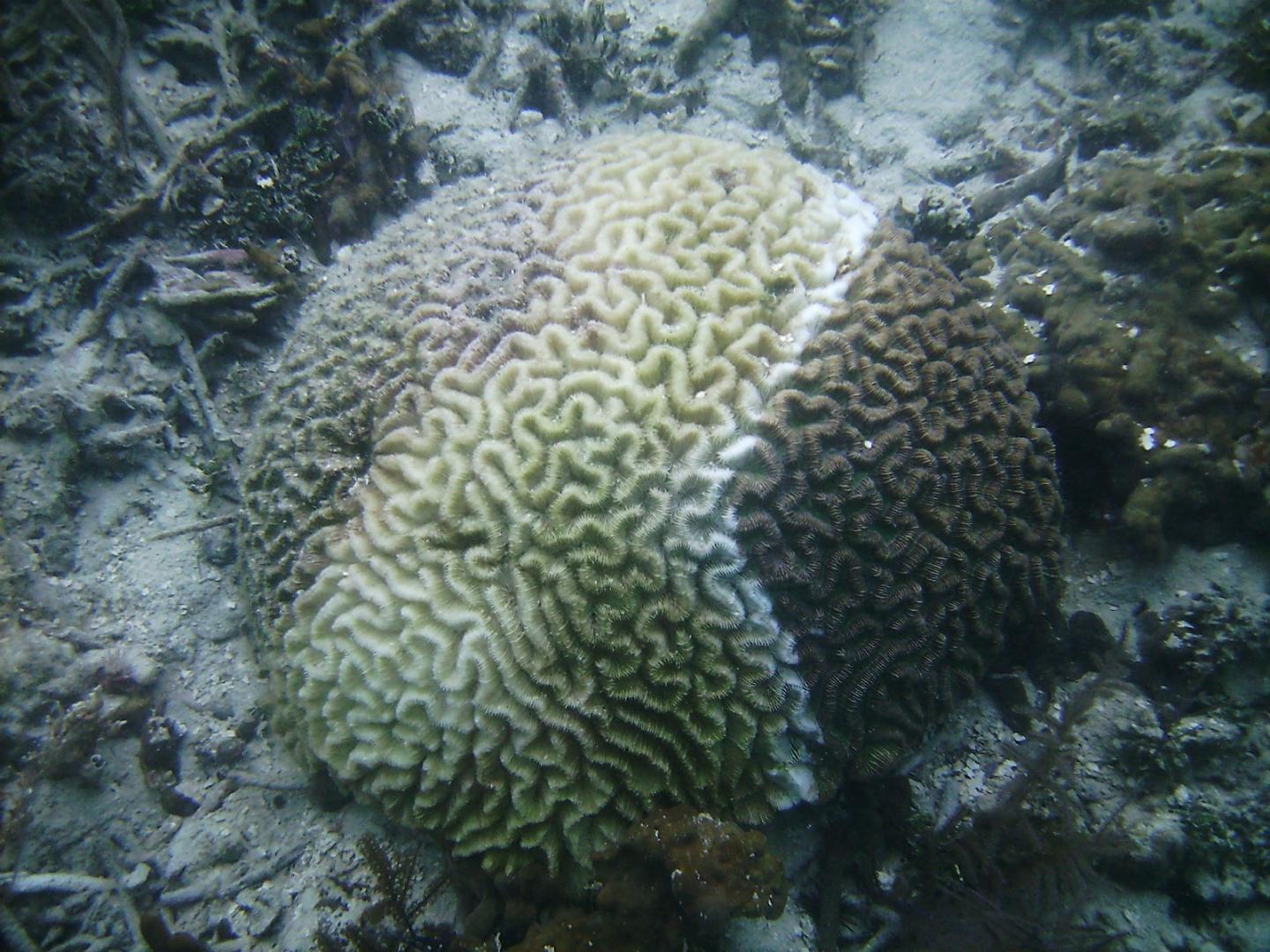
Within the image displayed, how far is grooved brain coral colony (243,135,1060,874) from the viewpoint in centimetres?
288

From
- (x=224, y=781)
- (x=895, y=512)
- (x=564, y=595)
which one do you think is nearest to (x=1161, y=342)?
(x=895, y=512)

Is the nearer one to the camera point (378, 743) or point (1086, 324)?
point (378, 743)

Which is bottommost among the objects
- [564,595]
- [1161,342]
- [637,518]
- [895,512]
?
[895,512]

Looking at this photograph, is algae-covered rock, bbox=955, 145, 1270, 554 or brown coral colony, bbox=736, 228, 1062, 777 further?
algae-covered rock, bbox=955, 145, 1270, 554

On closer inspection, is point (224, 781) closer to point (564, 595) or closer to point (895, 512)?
point (564, 595)

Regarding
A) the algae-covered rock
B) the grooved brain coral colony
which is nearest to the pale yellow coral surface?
the grooved brain coral colony

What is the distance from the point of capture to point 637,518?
2.90 metres

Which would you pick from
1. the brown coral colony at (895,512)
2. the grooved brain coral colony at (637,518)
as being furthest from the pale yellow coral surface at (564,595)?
the brown coral colony at (895,512)

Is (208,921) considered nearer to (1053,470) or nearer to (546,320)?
(546,320)

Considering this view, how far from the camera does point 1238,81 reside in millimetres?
5414

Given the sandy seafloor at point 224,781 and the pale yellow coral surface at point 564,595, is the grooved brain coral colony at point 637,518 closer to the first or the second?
the pale yellow coral surface at point 564,595

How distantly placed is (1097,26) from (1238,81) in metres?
1.41

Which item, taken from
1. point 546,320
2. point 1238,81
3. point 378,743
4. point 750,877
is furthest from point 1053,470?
point 1238,81

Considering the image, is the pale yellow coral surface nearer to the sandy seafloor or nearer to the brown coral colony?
the brown coral colony
